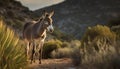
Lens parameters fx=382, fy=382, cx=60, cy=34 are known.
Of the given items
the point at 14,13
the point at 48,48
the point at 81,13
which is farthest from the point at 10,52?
the point at 81,13

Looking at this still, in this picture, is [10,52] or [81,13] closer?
[10,52]

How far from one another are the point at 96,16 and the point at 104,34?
7196 cm

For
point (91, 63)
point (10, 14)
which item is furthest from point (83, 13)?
point (91, 63)

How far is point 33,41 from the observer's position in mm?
16828

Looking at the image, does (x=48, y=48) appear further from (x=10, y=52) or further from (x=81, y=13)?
(x=81, y=13)

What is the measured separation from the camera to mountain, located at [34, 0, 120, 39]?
83.9 meters

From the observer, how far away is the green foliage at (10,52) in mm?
8461

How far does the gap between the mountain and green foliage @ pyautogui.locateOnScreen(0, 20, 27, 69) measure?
69.3m

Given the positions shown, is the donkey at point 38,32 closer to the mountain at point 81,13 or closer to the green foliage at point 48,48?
the green foliage at point 48,48

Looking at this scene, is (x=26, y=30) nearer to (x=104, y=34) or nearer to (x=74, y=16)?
(x=104, y=34)

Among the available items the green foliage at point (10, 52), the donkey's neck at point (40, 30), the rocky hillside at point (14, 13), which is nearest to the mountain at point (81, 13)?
the rocky hillside at point (14, 13)

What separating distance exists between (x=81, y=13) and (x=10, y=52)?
8576 cm

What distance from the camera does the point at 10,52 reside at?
8.66 metres

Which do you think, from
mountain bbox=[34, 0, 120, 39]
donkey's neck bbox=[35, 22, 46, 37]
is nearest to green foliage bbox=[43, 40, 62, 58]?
donkey's neck bbox=[35, 22, 46, 37]
